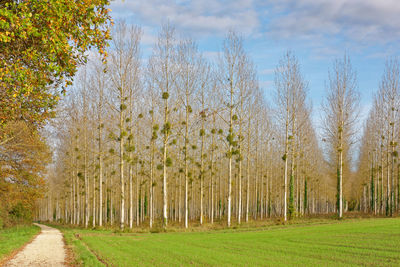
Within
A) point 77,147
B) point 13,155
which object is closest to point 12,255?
point 13,155

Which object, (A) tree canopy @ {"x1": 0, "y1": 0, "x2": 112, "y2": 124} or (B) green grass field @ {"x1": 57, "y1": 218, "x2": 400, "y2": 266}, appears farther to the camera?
(B) green grass field @ {"x1": 57, "y1": 218, "x2": 400, "y2": 266}

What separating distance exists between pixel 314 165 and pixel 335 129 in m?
17.0

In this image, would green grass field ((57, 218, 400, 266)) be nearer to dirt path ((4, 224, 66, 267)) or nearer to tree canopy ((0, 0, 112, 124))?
dirt path ((4, 224, 66, 267))

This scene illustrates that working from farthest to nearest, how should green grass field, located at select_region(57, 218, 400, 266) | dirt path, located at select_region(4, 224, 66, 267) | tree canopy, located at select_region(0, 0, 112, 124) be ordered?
1. dirt path, located at select_region(4, 224, 66, 267)
2. green grass field, located at select_region(57, 218, 400, 266)
3. tree canopy, located at select_region(0, 0, 112, 124)

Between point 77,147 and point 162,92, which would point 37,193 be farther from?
point 162,92

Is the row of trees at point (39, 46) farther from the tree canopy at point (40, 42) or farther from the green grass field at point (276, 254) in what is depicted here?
the green grass field at point (276, 254)

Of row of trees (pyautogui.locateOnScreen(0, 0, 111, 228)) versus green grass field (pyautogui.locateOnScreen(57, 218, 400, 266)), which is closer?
row of trees (pyautogui.locateOnScreen(0, 0, 111, 228))

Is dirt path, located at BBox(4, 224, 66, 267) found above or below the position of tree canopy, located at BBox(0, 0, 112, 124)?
below

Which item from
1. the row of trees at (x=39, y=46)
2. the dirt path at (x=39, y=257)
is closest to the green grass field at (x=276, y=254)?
the dirt path at (x=39, y=257)

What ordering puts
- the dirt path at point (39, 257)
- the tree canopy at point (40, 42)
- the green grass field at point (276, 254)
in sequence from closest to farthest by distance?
1. the tree canopy at point (40, 42)
2. the green grass field at point (276, 254)
3. the dirt path at point (39, 257)

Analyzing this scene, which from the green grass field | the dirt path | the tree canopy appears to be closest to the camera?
the tree canopy

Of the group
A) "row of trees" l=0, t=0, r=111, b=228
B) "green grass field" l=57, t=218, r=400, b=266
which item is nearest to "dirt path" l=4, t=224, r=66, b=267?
"green grass field" l=57, t=218, r=400, b=266

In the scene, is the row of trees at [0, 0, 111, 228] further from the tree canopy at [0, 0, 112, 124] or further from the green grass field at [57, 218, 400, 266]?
the green grass field at [57, 218, 400, 266]

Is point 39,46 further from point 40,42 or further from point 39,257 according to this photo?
point 39,257
